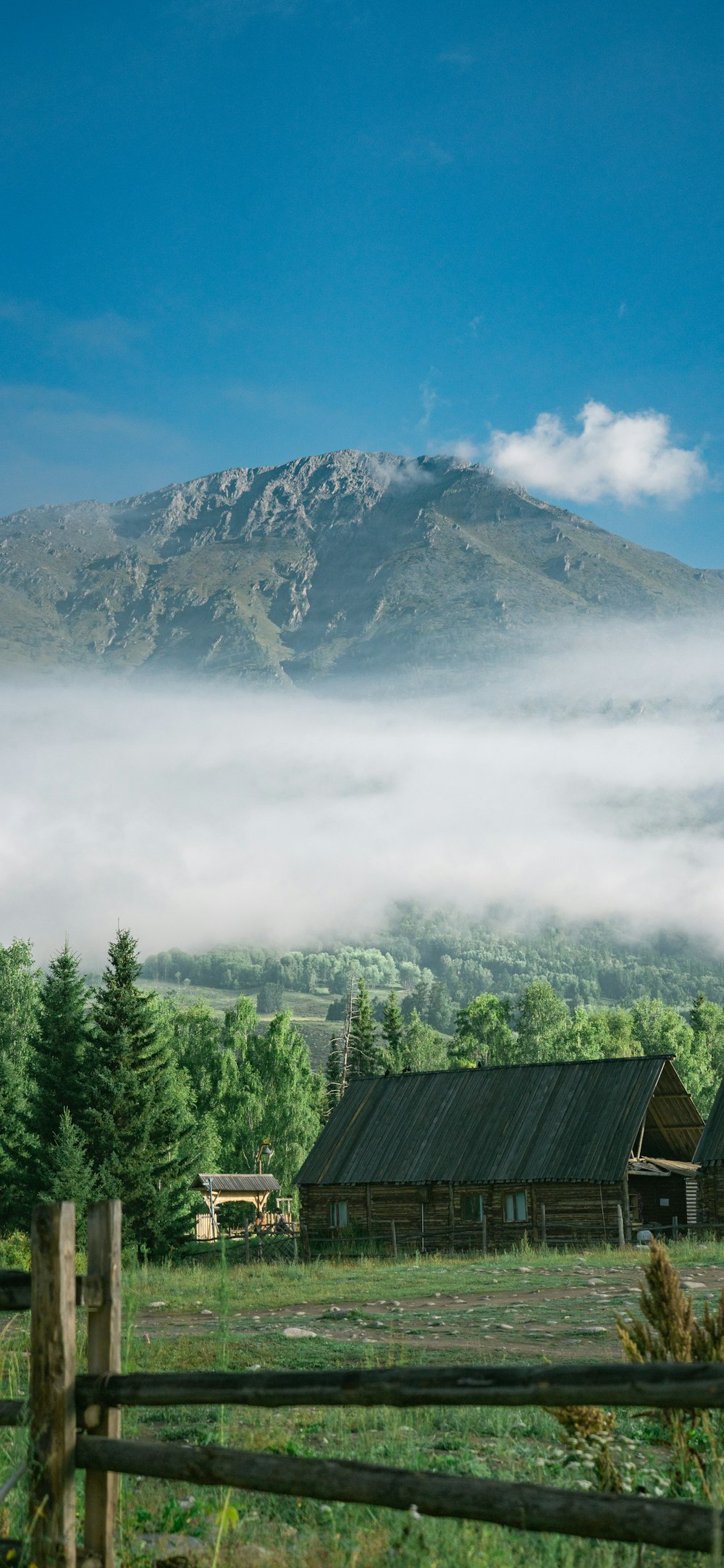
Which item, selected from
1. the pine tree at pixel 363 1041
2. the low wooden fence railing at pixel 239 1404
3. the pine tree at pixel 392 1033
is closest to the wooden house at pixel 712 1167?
the low wooden fence railing at pixel 239 1404

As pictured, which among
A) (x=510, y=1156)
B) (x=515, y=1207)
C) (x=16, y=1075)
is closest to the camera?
(x=515, y=1207)

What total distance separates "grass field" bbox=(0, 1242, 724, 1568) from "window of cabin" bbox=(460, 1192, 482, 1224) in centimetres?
1653

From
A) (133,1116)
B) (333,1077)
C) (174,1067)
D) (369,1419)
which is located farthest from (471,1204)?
(333,1077)

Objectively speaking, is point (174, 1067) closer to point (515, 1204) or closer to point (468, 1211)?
point (468, 1211)

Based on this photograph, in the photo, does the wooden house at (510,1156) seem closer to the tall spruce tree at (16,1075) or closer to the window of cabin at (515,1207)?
the window of cabin at (515,1207)

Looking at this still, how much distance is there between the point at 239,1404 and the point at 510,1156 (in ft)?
132

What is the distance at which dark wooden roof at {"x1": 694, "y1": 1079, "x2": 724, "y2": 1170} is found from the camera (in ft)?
141

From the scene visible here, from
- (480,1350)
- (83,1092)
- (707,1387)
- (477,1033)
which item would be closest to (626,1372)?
(707,1387)

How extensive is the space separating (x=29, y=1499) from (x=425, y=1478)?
215cm

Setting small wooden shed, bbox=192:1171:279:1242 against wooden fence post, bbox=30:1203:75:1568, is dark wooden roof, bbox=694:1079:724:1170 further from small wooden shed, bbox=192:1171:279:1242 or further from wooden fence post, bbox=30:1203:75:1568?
wooden fence post, bbox=30:1203:75:1568

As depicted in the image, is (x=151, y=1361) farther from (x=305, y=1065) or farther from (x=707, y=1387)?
(x=305, y=1065)

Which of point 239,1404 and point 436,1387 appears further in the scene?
point 239,1404

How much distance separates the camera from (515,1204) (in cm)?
4384

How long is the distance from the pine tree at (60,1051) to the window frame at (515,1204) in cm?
1557
